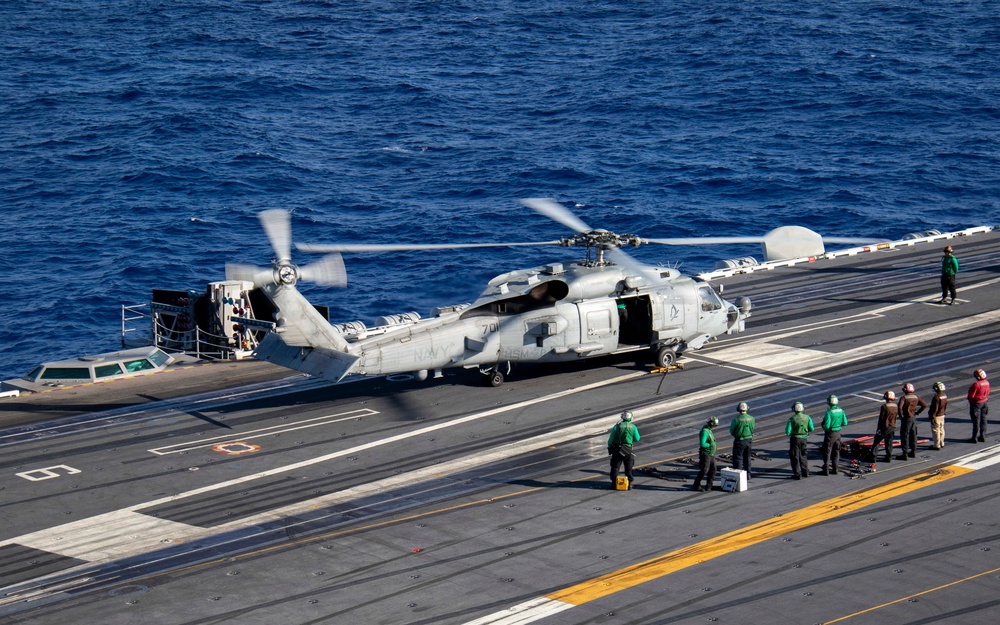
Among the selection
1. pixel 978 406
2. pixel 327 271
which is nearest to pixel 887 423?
pixel 978 406

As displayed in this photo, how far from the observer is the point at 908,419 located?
95.0ft

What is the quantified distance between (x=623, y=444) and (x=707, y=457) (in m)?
1.96

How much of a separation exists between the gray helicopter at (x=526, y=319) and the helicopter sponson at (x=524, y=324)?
0.10 feet

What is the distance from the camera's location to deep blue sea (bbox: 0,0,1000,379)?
2830 inches

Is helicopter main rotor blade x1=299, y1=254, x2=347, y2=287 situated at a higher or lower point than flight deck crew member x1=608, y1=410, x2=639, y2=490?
higher

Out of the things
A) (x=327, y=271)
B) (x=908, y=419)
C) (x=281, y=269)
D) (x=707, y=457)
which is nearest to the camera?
(x=707, y=457)

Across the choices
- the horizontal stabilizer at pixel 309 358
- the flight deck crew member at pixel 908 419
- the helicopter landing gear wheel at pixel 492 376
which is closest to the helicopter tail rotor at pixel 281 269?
the horizontal stabilizer at pixel 309 358

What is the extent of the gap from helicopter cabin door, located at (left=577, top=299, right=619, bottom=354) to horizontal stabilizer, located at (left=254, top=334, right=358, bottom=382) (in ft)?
25.2

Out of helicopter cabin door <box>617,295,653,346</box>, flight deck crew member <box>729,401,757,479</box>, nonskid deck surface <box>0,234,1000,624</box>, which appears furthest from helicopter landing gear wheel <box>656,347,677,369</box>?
flight deck crew member <box>729,401,757,479</box>

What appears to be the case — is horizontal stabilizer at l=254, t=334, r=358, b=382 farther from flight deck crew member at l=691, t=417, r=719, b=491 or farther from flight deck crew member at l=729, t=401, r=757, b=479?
flight deck crew member at l=729, t=401, r=757, b=479

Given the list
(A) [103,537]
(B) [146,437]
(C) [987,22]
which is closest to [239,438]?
(B) [146,437]

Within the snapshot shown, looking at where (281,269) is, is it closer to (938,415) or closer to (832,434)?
(832,434)

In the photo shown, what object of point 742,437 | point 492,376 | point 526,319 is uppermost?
point 526,319

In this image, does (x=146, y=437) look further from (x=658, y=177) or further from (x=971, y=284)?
(x=658, y=177)
